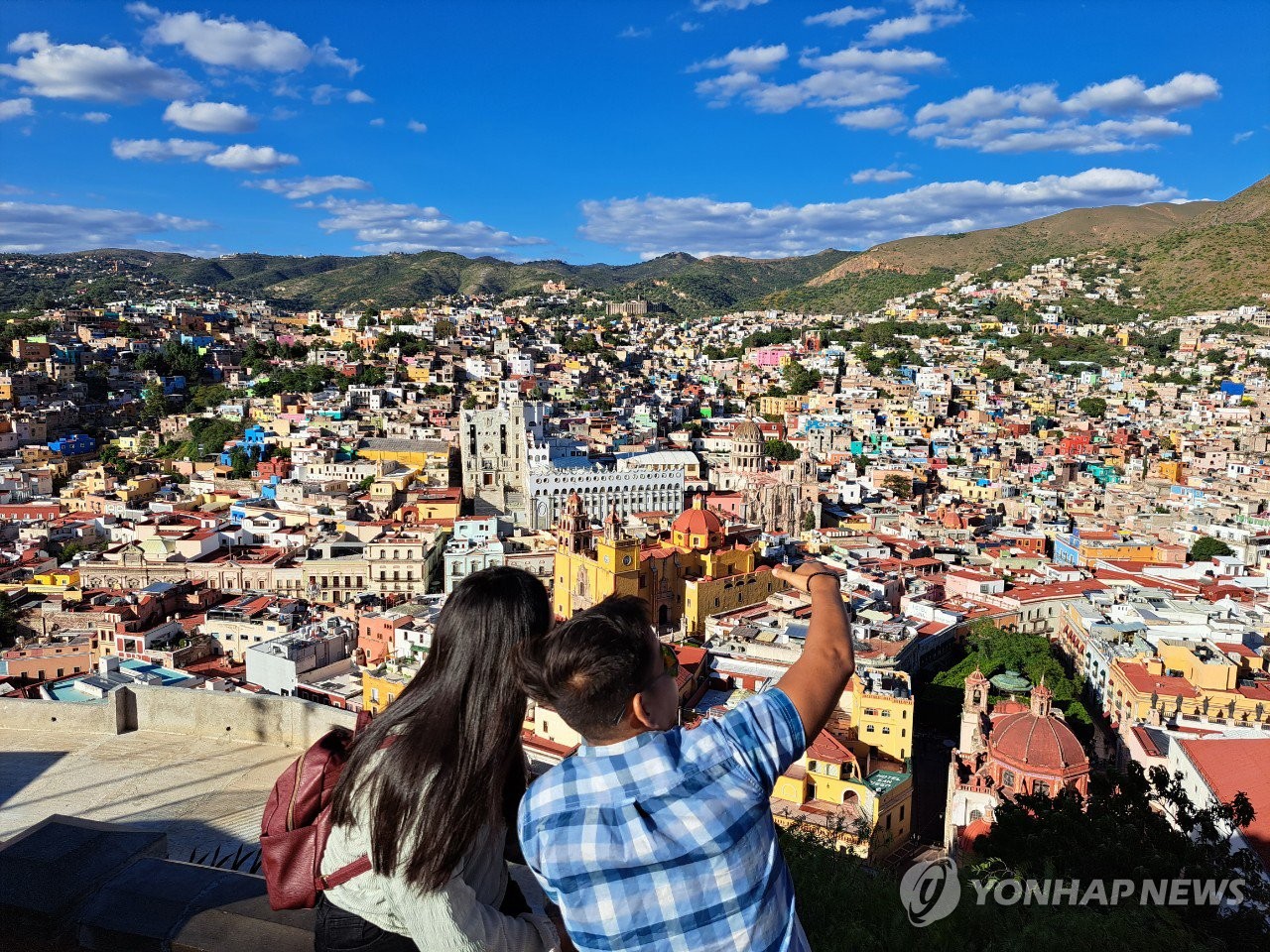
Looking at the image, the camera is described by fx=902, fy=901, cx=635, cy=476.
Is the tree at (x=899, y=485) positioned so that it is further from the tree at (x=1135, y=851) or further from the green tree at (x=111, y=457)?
the green tree at (x=111, y=457)

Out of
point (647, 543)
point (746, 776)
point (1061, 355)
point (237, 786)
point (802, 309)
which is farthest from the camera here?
point (802, 309)

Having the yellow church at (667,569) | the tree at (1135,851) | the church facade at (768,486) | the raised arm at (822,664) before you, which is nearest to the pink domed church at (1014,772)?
the tree at (1135,851)

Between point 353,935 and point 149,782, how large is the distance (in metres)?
3.27

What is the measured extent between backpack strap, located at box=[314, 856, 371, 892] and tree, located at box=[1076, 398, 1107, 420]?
46011 mm

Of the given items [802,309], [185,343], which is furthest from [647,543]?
[802,309]

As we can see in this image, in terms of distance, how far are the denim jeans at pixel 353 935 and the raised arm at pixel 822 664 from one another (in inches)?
38.2

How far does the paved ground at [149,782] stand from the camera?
4.13m

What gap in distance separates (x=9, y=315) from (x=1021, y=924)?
5974cm

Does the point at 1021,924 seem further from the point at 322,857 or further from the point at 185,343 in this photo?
the point at 185,343

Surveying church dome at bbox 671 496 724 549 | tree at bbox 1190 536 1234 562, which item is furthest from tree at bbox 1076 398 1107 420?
church dome at bbox 671 496 724 549

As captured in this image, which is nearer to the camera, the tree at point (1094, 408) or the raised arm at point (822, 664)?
the raised arm at point (822, 664)

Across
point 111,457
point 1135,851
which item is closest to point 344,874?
point 1135,851

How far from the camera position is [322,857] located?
67.9 inches

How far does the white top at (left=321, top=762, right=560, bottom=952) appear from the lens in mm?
1656
